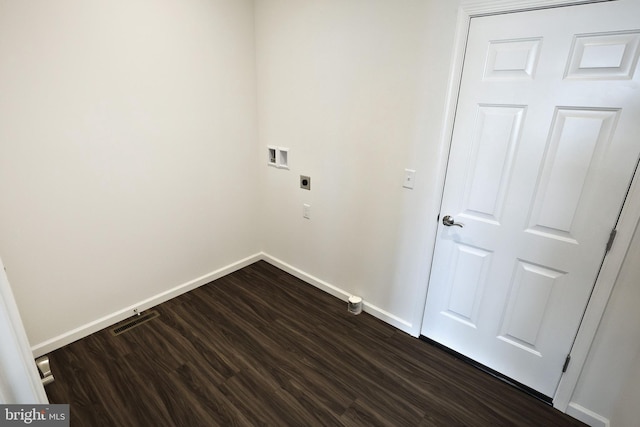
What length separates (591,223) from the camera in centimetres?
149

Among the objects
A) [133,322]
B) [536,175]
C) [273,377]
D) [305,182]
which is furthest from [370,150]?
[133,322]

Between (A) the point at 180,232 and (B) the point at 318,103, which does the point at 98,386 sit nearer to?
(A) the point at 180,232

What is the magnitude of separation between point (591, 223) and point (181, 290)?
278 cm

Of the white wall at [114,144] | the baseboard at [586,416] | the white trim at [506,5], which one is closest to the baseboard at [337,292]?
the white wall at [114,144]

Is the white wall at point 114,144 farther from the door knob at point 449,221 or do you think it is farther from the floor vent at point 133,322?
the door knob at point 449,221

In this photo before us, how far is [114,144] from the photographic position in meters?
2.03

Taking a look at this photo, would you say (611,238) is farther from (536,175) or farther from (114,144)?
(114,144)

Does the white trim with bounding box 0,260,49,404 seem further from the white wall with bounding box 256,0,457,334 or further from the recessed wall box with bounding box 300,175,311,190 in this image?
the recessed wall box with bounding box 300,175,311,190

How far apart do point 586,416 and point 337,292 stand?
5.48ft

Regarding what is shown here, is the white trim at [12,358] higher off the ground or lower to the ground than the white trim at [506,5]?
lower

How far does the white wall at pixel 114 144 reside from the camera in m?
1.71

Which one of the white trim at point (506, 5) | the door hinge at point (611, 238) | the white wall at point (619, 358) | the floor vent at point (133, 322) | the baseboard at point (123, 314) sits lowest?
the floor vent at point (133, 322)

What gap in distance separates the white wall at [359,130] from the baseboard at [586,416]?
90 cm

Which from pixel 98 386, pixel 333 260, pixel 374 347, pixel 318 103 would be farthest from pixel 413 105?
pixel 98 386
